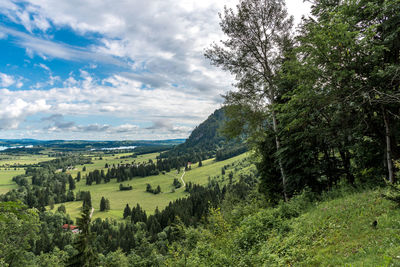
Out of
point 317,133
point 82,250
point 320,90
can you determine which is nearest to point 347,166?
point 317,133

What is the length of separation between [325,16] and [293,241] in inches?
510

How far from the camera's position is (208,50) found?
55.4ft

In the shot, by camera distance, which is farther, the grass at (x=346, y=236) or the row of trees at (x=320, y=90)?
the row of trees at (x=320, y=90)

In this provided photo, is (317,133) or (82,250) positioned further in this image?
(82,250)

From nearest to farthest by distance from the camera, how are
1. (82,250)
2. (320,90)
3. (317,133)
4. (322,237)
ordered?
1. (322,237)
2. (320,90)
3. (317,133)
4. (82,250)

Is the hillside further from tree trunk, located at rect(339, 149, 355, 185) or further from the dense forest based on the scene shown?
tree trunk, located at rect(339, 149, 355, 185)

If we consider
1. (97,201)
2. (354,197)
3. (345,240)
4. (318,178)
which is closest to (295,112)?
(354,197)

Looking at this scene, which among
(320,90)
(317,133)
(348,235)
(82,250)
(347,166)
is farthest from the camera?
(82,250)

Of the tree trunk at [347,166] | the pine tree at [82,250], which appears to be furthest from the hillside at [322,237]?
the pine tree at [82,250]

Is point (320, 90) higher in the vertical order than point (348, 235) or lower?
higher

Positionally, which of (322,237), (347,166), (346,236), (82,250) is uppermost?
(347,166)

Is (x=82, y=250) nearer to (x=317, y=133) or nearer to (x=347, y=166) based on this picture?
(x=317, y=133)

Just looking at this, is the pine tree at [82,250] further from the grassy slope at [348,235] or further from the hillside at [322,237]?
the grassy slope at [348,235]

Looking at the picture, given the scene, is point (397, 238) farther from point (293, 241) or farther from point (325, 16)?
point (325, 16)
